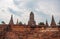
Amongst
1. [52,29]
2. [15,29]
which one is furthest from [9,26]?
[52,29]

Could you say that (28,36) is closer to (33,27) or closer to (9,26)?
(33,27)

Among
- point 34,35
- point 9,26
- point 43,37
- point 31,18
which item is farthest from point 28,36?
point 31,18

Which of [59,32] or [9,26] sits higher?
[9,26]

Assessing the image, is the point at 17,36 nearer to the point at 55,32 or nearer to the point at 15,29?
the point at 15,29

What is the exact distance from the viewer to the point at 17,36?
38.1 ft

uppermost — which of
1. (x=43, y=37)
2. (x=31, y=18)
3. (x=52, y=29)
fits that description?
(x=31, y=18)

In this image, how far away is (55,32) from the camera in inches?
451

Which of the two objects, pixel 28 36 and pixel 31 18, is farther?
pixel 31 18

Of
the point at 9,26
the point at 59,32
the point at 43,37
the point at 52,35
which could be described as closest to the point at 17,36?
the point at 9,26

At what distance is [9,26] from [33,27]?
2.58 m

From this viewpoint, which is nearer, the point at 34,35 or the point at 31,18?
the point at 34,35

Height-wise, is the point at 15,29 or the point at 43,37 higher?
the point at 15,29

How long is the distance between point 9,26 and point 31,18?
2851 cm

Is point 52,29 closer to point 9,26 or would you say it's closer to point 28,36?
point 28,36
